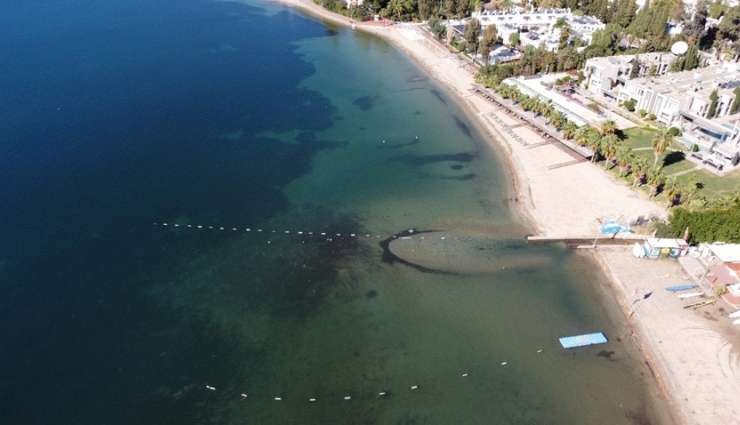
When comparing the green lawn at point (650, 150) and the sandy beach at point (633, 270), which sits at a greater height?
the green lawn at point (650, 150)

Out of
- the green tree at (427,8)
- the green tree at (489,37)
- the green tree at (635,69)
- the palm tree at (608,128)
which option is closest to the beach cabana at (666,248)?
the palm tree at (608,128)

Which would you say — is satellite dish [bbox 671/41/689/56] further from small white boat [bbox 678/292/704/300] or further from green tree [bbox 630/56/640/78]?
small white boat [bbox 678/292/704/300]

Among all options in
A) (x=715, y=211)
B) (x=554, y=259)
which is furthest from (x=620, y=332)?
(x=715, y=211)

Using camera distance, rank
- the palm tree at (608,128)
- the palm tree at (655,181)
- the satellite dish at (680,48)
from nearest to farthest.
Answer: the palm tree at (655,181), the palm tree at (608,128), the satellite dish at (680,48)

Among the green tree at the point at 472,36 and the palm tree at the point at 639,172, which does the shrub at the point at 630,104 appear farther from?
the green tree at the point at 472,36

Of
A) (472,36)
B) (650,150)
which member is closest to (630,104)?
(650,150)
